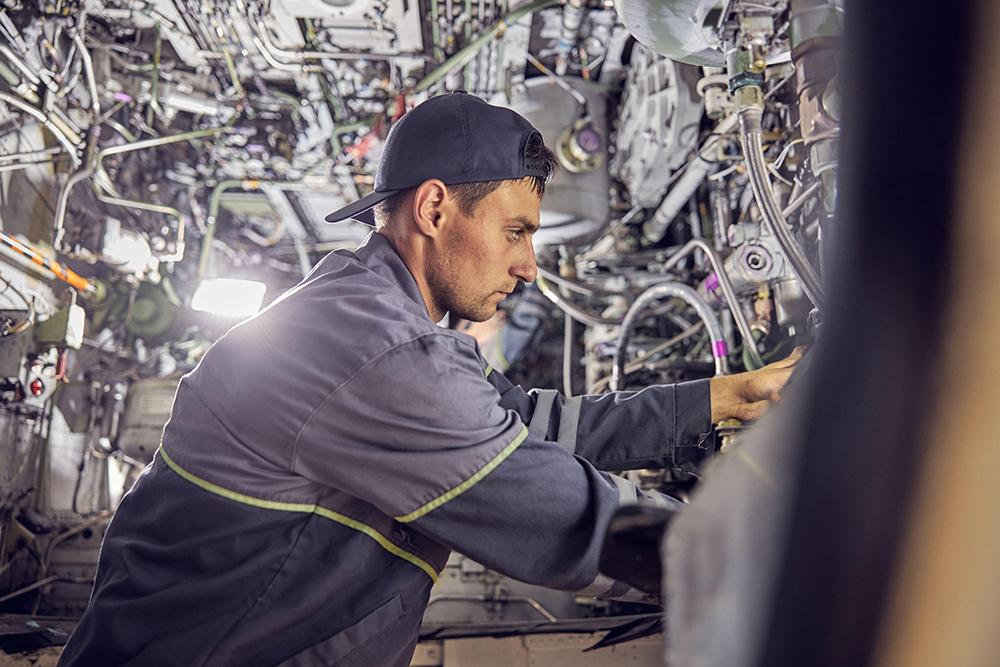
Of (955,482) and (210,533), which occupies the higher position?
(955,482)

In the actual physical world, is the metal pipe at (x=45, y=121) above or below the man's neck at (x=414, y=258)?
above

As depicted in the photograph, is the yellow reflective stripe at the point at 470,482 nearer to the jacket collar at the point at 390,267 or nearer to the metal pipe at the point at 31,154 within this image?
the jacket collar at the point at 390,267

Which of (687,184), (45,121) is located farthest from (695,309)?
(45,121)

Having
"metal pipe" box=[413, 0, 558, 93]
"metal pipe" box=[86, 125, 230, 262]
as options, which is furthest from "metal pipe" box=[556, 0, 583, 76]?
"metal pipe" box=[86, 125, 230, 262]

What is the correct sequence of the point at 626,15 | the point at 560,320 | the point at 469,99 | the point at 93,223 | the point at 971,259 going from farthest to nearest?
the point at 560,320 → the point at 93,223 → the point at 626,15 → the point at 469,99 → the point at 971,259

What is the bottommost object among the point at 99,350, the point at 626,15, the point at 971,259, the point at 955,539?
the point at 99,350

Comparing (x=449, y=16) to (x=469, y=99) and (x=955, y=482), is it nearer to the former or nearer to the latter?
(x=469, y=99)

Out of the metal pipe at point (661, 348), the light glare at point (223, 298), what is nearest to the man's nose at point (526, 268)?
the metal pipe at point (661, 348)

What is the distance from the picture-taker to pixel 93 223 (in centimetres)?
382

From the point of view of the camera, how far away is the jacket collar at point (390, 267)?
4.57 feet

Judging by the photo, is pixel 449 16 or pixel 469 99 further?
pixel 449 16

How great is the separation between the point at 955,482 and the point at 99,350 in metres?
4.27

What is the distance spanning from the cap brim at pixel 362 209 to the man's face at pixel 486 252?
16 cm

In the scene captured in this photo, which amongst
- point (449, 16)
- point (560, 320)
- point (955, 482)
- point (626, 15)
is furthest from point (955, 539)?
point (560, 320)
